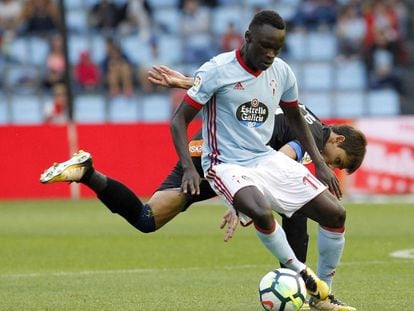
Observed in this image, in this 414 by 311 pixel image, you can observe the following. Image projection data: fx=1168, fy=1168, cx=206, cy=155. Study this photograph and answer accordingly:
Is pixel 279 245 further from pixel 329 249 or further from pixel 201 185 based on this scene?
pixel 201 185

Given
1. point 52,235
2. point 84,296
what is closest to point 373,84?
point 52,235

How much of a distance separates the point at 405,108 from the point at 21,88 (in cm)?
845

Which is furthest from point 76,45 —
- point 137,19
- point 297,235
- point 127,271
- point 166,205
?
point 297,235

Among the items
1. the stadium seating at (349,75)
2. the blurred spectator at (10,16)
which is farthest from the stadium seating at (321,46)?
the blurred spectator at (10,16)

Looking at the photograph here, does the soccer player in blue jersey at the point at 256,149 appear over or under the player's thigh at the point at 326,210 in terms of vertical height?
over

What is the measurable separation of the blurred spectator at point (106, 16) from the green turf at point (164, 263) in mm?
8549

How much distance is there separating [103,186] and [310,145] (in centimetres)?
163

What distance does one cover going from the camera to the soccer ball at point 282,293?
312 inches

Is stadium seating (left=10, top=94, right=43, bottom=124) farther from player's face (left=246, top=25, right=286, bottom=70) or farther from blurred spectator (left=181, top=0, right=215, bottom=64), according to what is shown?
player's face (left=246, top=25, right=286, bottom=70)

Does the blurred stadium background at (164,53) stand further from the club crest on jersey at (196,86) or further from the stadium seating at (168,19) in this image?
the club crest on jersey at (196,86)

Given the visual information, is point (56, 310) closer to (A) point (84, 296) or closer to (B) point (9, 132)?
(A) point (84, 296)

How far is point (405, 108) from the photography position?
25.4m

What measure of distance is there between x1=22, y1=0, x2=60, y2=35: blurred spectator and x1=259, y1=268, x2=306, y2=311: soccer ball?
771 inches

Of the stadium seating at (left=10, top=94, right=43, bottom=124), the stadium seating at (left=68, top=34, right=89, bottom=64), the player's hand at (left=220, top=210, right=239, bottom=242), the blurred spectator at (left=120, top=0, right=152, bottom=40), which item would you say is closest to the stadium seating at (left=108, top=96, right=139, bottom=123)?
the stadium seating at (left=10, top=94, right=43, bottom=124)
